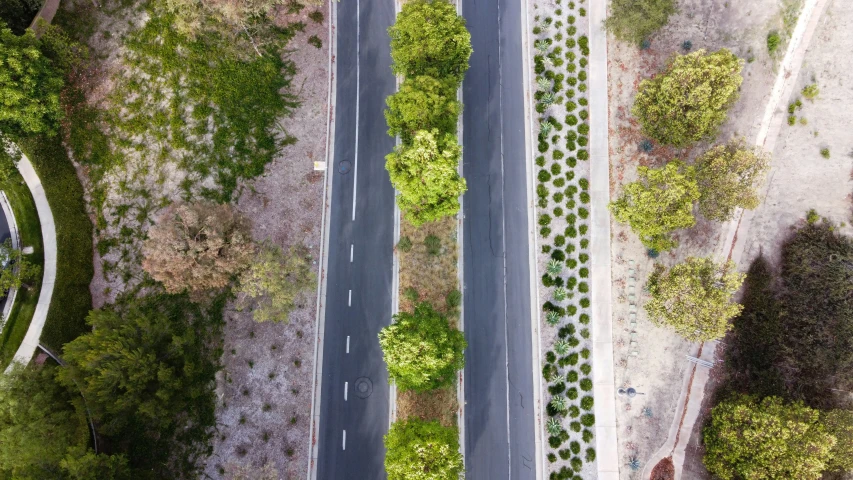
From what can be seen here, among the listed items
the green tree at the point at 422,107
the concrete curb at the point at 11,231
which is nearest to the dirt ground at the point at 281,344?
the green tree at the point at 422,107

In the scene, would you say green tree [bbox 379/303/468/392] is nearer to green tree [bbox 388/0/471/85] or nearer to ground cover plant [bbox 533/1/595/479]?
ground cover plant [bbox 533/1/595/479]

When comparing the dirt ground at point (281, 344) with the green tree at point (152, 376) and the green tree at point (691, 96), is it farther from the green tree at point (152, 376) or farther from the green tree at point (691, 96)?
the green tree at point (691, 96)

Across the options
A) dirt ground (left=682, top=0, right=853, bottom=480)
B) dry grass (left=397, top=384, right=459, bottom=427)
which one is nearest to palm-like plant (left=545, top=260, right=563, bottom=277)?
dry grass (left=397, top=384, right=459, bottom=427)

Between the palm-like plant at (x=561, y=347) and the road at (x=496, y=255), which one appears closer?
the road at (x=496, y=255)

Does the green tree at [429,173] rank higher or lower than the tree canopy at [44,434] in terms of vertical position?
higher

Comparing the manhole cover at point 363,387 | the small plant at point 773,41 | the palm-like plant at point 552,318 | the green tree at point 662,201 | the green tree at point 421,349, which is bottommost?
the manhole cover at point 363,387

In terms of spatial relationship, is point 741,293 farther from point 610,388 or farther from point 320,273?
point 320,273

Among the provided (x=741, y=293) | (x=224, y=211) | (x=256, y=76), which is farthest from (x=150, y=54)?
(x=741, y=293)
